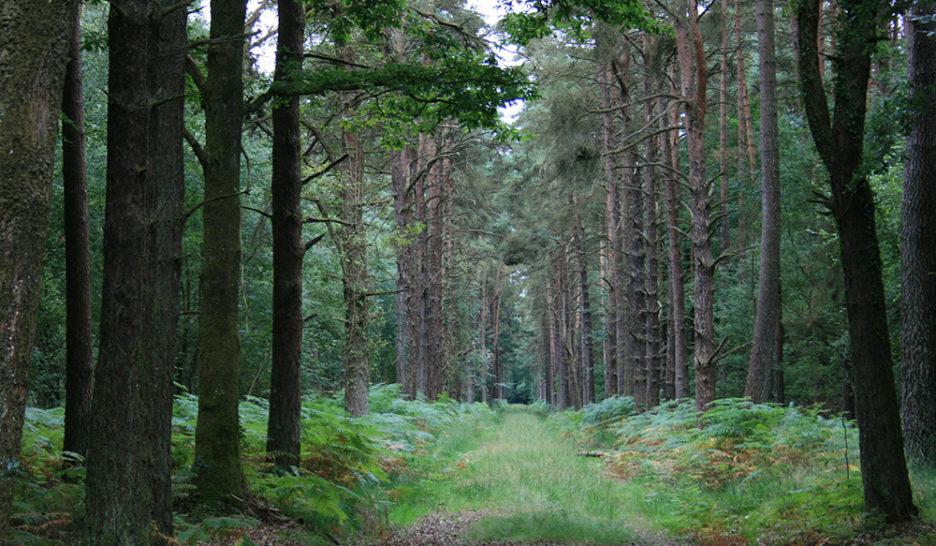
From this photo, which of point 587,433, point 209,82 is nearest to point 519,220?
point 587,433

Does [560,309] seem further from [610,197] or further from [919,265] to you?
[919,265]

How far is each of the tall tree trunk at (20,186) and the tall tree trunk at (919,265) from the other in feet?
31.8

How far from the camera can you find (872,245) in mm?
6609

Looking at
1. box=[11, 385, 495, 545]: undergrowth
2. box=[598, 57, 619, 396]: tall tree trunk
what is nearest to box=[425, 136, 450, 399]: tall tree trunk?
box=[598, 57, 619, 396]: tall tree trunk

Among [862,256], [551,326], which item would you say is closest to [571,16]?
[862,256]

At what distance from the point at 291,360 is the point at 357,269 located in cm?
577

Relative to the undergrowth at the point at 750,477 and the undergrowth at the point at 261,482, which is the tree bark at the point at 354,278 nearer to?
the undergrowth at the point at 261,482

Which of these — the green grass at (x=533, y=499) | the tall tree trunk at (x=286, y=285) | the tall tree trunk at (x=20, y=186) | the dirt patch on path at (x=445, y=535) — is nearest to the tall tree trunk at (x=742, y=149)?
the green grass at (x=533, y=499)

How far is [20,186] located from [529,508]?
6.79m

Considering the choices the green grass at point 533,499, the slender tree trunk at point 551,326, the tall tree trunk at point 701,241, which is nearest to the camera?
the green grass at point 533,499

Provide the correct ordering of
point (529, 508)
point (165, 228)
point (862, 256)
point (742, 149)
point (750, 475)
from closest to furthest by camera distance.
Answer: point (165, 228) → point (862, 256) → point (529, 508) → point (750, 475) → point (742, 149)

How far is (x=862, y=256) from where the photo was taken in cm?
658

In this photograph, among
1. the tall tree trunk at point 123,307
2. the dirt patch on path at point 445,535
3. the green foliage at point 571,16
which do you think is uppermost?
the green foliage at point 571,16

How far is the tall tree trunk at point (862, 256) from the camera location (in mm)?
6430
